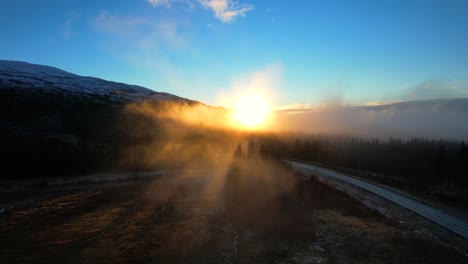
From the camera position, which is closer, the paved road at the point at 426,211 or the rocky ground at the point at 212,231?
the rocky ground at the point at 212,231

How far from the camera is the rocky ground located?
82.6 feet

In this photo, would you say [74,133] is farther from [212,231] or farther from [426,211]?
[426,211]

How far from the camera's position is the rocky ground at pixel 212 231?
2517 cm

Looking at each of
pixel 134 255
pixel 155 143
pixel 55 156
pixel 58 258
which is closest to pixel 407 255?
pixel 134 255

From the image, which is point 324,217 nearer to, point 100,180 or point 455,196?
point 455,196

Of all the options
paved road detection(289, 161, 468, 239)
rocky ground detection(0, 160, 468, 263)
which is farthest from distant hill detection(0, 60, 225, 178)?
paved road detection(289, 161, 468, 239)

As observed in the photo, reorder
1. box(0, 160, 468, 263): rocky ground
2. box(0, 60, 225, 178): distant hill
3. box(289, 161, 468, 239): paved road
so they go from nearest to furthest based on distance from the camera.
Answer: box(0, 160, 468, 263): rocky ground
box(289, 161, 468, 239): paved road
box(0, 60, 225, 178): distant hill

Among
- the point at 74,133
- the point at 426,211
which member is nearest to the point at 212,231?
the point at 426,211

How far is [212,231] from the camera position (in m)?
32.6

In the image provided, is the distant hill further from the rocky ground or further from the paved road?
the paved road

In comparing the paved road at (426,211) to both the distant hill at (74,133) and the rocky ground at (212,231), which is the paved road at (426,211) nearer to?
the rocky ground at (212,231)

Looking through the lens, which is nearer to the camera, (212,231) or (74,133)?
(212,231)

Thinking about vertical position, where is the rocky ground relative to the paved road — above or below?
below

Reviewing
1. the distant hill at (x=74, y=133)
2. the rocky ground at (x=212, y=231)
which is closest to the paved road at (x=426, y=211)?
the rocky ground at (x=212, y=231)
